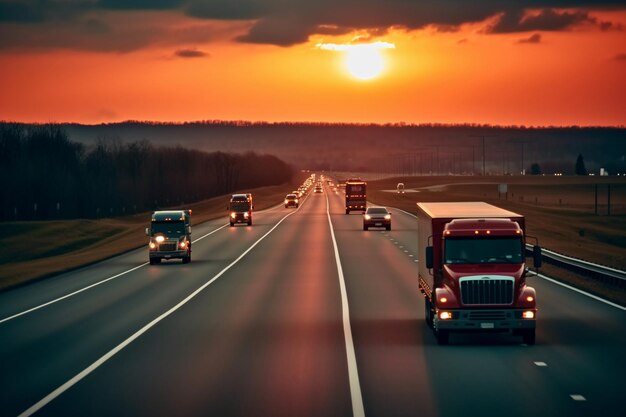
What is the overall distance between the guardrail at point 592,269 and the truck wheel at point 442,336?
1511cm

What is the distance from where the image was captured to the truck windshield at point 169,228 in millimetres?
52656

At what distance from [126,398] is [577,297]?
70.0ft

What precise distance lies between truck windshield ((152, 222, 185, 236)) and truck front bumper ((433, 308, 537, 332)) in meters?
31.4

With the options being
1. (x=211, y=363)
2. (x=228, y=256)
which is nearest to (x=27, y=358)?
(x=211, y=363)

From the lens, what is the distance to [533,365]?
2050cm

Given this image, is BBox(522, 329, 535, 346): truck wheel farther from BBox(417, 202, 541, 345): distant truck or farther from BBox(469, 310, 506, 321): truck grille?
BBox(469, 310, 506, 321): truck grille

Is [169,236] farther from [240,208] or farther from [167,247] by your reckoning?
[240,208]

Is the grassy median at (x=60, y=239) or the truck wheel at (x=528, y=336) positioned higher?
the truck wheel at (x=528, y=336)

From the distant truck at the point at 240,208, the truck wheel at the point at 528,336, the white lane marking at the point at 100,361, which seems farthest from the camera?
the distant truck at the point at 240,208

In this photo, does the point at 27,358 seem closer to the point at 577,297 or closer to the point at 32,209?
the point at 577,297

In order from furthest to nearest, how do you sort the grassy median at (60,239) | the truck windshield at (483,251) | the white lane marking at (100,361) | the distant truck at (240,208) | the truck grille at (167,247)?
1. the distant truck at (240,208)
2. the grassy median at (60,239)
3. the truck grille at (167,247)
4. the truck windshield at (483,251)
5. the white lane marking at (100,361)

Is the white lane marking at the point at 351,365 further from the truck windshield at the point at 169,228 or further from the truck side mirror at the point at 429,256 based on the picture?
the truck windshield at the point at 169,228

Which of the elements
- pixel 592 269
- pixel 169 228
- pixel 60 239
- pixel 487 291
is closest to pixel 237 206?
pixel 60 239

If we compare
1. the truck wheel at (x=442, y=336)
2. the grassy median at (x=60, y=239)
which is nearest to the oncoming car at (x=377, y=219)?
the grassy median at (x=60, y=239)
